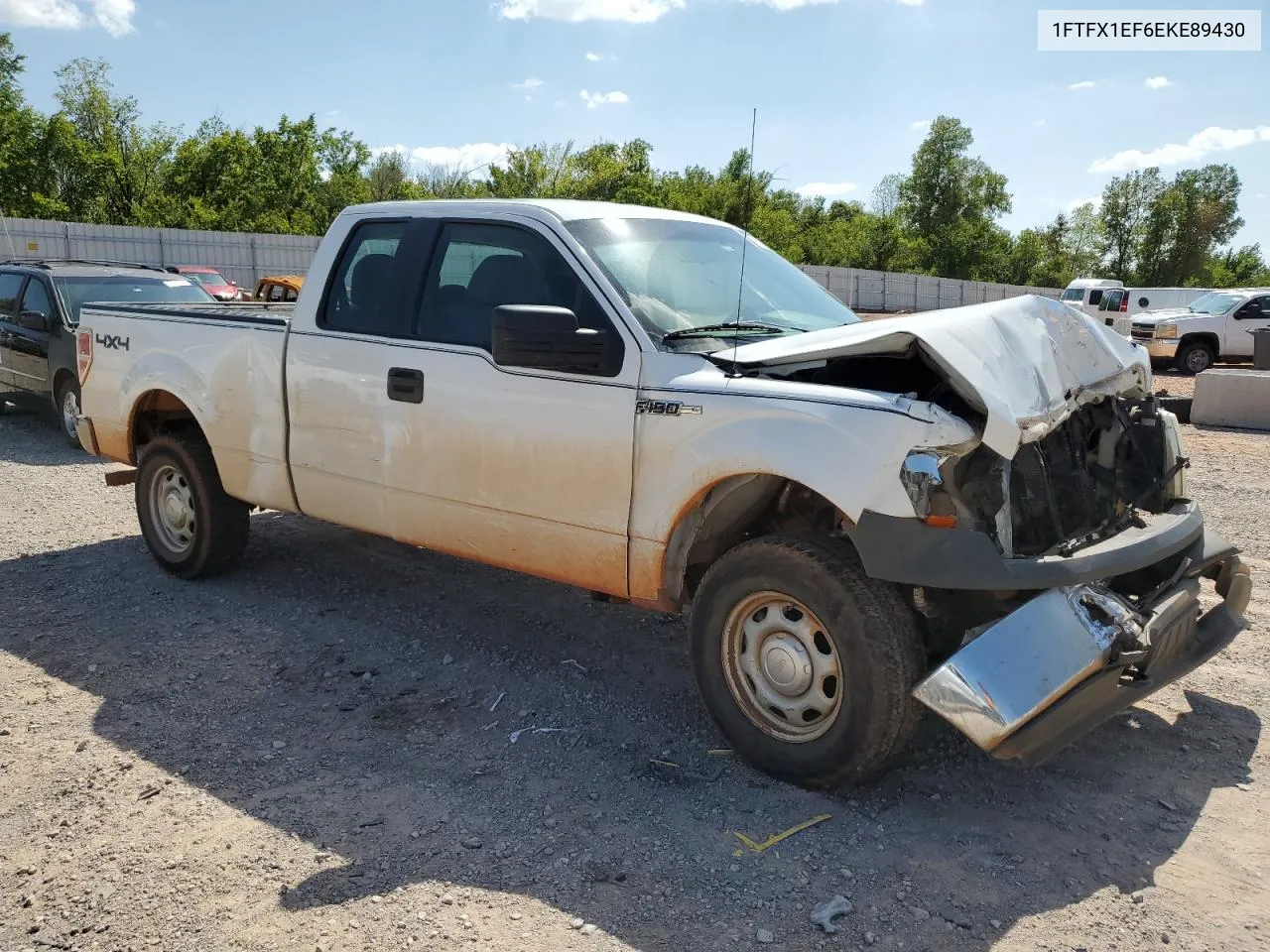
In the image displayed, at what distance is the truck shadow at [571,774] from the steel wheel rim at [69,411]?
17.0 feet

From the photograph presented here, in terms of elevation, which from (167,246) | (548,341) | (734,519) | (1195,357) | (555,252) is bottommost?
(734,519)

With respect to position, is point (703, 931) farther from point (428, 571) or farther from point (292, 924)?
point (428, 571)

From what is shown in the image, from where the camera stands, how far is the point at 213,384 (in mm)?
5492

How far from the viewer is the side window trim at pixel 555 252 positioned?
396 cm

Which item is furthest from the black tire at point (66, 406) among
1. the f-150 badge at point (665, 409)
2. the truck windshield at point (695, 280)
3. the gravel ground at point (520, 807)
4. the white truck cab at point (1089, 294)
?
the white truck cab at point (1089, 294)

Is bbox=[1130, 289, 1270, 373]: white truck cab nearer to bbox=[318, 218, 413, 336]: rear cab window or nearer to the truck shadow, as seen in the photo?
the truck shadow

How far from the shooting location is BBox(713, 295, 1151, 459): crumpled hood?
3316 mm

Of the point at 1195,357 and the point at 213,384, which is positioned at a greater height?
the point at 213,384

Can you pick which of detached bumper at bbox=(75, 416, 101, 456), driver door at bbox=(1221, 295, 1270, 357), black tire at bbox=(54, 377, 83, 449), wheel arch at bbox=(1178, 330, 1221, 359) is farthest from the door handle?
driver door at bbox=(1221, 295, 1270, 357)

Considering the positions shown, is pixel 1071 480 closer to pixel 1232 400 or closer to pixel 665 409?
pixel 665 409

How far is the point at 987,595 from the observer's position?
137 inches

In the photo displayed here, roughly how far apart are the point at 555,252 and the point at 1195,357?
796 inches

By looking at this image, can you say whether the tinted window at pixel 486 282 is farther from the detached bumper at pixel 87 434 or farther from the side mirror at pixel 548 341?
the detached bumper at pixel 87 434

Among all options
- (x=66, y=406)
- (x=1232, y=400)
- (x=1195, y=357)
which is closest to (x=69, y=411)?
(x=66, y=406)
